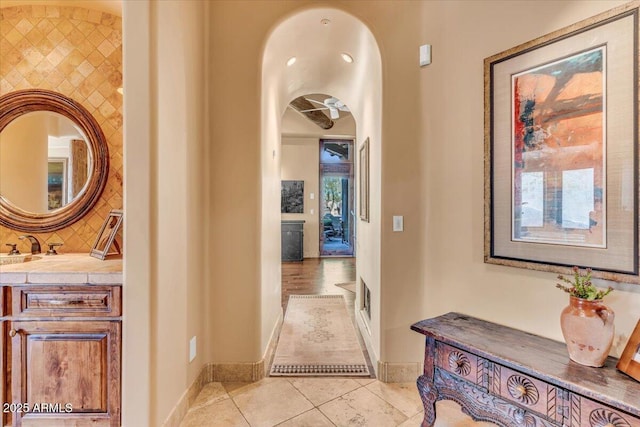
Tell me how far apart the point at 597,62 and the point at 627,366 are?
51.4 inches

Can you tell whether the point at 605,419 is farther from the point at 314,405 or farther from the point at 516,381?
the point at 314,405

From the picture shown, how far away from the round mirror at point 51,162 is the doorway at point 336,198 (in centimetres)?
580

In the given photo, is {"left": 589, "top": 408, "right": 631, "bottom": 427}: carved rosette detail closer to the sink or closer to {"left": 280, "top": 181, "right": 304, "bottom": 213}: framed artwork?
the sink

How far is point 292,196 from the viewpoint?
24.4 feet

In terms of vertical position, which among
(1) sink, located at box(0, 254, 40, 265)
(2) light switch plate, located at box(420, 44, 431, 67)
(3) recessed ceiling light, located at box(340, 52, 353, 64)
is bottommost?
(1) sink, located at box(0, 254, 40, 265)

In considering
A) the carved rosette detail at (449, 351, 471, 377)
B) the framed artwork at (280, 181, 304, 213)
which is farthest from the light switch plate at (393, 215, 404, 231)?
the framed artwork at (280, 181, 304, 213)

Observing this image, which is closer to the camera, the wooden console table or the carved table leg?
the wooden console table

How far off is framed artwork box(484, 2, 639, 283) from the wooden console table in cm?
42

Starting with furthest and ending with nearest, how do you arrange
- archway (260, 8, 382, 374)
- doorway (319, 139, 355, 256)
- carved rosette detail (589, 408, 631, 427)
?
doorway (319, 139, 355, 256), archway (260, 8, 382, 374), carved rosette detail (589, 408, 631, 427)

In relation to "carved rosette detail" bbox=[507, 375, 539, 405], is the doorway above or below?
above

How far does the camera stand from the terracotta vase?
1144mm

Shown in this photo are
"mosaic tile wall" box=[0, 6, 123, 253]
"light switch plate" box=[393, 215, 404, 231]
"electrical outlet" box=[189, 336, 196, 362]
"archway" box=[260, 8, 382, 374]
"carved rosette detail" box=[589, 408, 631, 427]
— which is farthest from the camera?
"archway" box=[260, 8, 382, 374]

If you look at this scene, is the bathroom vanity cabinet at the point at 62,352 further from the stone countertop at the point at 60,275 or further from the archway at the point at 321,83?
the archway at the point at 321,83

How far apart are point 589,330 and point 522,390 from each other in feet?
1.21
